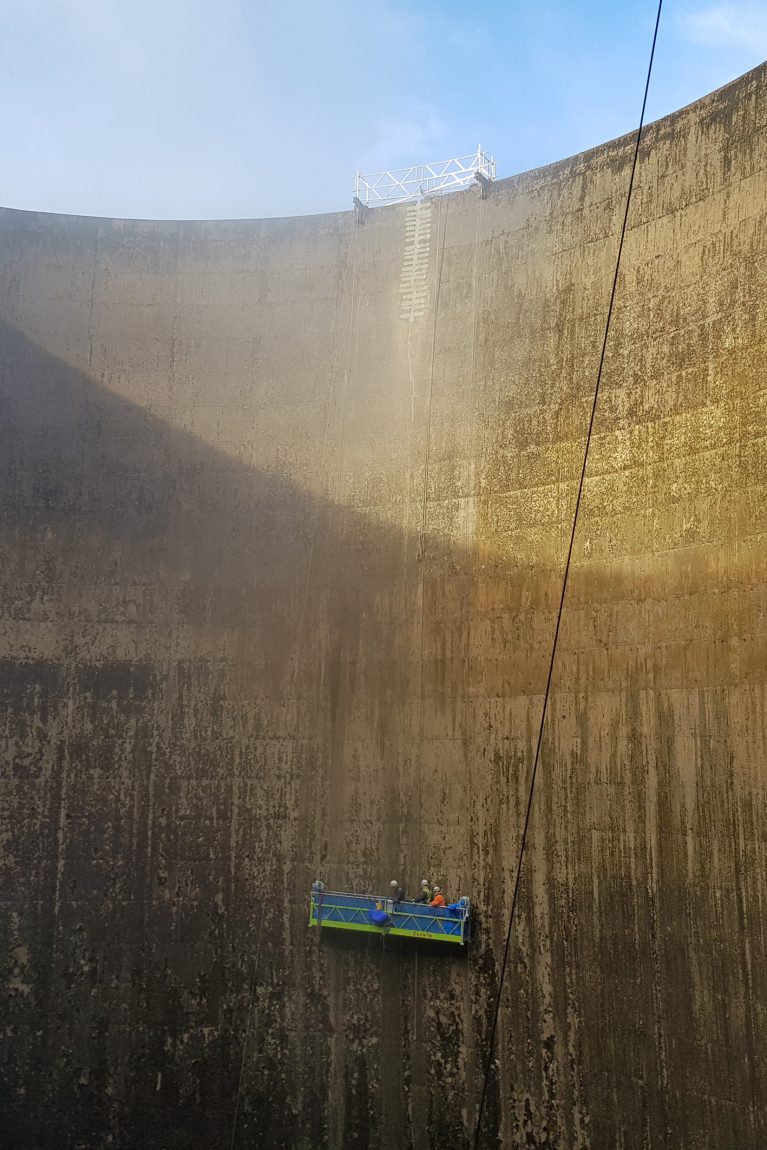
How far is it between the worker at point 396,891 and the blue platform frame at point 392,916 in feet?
0.21

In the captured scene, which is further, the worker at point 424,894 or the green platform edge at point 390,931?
the worker at point 424,894

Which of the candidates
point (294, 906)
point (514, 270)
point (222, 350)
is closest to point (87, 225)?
point (222, 350)

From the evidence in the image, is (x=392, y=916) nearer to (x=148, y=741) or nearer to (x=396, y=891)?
(x=396, y=891)

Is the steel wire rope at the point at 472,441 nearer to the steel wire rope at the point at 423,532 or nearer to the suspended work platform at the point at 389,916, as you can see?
the suspended work platform at the point at 389,916

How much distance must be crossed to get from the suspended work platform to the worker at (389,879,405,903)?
0.19 feet

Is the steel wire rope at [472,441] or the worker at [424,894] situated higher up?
the steel wire rope at [472,441]

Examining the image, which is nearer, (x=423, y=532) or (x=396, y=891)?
(x=396, y=891)

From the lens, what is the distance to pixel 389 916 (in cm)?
1052

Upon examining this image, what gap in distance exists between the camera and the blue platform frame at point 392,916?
10336mm

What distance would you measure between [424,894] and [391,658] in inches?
98.7

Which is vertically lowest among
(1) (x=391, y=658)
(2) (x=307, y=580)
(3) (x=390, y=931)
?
(3) (x=390, y=931)

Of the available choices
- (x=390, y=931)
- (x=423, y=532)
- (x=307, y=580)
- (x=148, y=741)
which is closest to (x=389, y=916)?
(x=390, y=931)

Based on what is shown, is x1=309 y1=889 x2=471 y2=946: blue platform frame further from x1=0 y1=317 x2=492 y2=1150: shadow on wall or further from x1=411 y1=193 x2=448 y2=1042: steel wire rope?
x1=0 y1=317 x2=492 y2=1150: shadow on wall

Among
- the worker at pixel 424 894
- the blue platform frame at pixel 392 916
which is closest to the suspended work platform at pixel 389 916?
the blue platform frame at pixel 392 916
